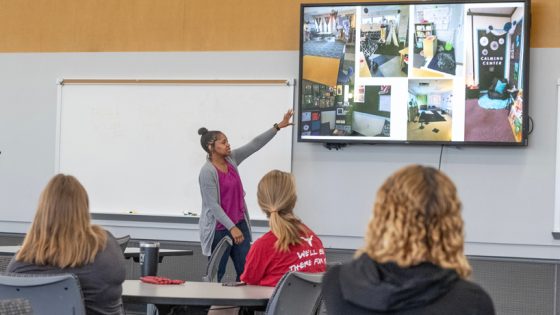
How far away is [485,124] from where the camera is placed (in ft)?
19.2

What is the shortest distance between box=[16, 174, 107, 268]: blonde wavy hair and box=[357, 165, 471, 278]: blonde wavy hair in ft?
4.76

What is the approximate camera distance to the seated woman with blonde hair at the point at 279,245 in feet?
11.7

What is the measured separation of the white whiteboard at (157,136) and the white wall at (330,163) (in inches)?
4.3

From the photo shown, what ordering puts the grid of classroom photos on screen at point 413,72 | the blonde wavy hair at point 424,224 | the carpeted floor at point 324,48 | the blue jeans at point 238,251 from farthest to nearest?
the carpeted floor at point 324,48 → the grid of classroom photos on screen at point 413,72 → the blue jeans at point 238,251 → the blonde wavy hair at point 424,224

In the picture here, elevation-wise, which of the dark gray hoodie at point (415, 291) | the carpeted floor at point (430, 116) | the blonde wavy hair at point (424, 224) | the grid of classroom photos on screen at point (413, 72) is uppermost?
the grid of classroom photos on screen at point (413, 72)

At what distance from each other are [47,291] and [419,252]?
5.28ft

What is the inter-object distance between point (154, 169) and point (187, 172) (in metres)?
0.29

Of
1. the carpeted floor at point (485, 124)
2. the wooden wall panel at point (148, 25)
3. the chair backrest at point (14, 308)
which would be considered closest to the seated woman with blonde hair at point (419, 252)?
the chair backrest at point (14, 308)

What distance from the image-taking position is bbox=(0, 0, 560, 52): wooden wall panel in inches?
256

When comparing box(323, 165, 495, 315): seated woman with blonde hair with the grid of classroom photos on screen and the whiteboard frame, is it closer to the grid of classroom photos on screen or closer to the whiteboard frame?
the grid of classroom photos on screen

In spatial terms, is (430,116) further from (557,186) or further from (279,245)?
(279,245)

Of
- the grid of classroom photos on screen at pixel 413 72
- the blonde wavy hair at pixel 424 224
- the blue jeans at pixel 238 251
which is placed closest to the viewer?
the blonde wavy hair at pixel 424 224

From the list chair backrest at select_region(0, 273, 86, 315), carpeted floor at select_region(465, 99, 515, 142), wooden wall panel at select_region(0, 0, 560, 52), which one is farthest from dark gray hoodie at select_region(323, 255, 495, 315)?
wooden wall panel at select_region(0, 0, 560, 52)

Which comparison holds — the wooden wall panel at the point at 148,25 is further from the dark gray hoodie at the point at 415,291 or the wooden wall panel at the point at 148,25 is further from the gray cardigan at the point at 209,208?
the dark gray hoodie at the point at 415,291
